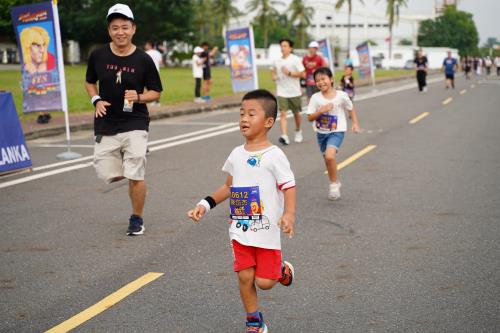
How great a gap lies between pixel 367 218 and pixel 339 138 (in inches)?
59.9

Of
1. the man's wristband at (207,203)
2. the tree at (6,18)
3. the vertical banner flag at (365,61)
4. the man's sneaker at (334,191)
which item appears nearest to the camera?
the man's wristband at (207,203)

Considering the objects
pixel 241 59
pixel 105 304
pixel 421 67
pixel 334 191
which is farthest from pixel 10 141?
pixel 421 67

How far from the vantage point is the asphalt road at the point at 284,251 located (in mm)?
4402

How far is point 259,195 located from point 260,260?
0.36 m

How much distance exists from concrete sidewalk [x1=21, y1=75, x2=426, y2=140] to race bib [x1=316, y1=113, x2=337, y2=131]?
7.81 m

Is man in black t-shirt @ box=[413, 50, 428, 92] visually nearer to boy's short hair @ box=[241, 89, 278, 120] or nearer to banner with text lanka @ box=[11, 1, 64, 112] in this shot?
banner with text lanka @ box=[11, 1, 64, 112]

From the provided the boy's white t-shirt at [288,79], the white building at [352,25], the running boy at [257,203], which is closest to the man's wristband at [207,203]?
the running boy at [257,203]

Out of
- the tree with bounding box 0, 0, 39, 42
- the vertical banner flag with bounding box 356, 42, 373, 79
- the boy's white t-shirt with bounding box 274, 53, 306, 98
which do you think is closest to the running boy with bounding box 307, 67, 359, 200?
the boy's white t-shirt with bounding box 274, 53, 306, 98

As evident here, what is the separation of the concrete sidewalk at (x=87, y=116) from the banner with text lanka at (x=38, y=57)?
5.88 feet

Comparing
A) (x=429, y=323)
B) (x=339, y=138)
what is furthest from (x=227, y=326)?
(x=339, y=138)

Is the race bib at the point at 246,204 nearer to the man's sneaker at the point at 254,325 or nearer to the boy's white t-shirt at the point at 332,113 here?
the man's sneaker at the point at 254,325

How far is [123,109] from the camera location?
6.41m

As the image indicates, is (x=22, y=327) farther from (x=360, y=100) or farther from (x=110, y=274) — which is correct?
(x=360, y=100)

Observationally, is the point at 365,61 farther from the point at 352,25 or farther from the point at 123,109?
the point at 352,25
